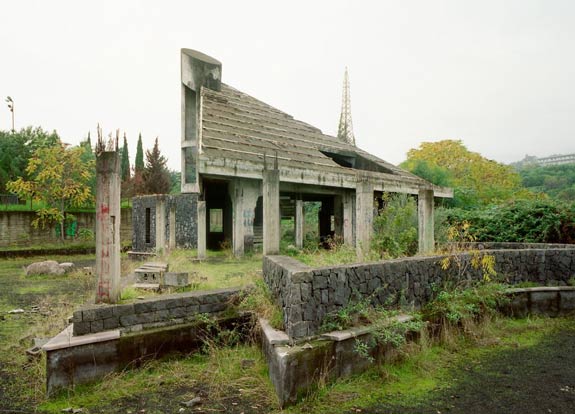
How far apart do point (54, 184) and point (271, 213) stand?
20.5 meters

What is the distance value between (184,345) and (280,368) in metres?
2.16

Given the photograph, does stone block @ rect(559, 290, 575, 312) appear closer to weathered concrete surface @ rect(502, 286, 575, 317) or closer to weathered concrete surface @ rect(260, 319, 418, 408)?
weathered concrete surface @ rect(502, 286, 575, 317)

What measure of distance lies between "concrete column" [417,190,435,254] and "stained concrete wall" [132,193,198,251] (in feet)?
35.1

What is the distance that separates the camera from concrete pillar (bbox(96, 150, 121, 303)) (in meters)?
5.76

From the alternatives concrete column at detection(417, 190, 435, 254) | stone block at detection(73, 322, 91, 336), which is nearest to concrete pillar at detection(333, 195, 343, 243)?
concrete column at detection(417, 190, 435, 254)

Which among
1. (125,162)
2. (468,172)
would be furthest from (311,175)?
(125,162)

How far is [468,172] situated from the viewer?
111ft

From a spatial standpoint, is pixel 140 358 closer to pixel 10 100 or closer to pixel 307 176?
pixel 307 176

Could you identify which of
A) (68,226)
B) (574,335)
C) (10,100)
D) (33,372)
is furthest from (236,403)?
(10,100)

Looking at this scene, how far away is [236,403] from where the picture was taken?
4762 mm

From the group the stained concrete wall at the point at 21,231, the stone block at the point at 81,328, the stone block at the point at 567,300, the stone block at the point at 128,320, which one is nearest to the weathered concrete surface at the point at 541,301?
the stone block at the point at 567,300

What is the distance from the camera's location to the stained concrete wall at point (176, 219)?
59.1 ft

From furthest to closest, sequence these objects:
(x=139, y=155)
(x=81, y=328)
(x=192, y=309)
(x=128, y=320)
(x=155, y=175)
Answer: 1. (x=139, y=155)
2. (x=155, y=175)
3. (x=192, y=309)
4. (x=128, y=320)
5. (x=81, y=328)

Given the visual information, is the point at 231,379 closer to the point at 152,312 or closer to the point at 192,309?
the point at 192,309
